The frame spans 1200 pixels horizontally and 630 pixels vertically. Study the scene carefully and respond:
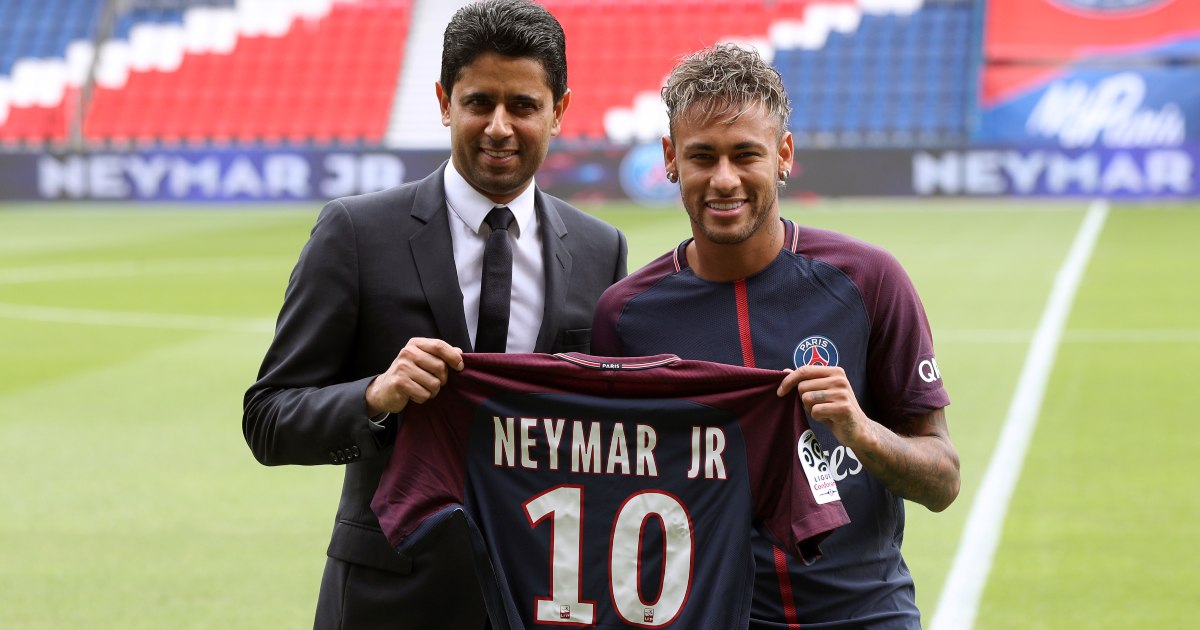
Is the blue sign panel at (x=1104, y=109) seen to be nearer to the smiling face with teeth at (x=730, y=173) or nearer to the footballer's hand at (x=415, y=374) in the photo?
the smiling face with teeth at (x=730, y=173)

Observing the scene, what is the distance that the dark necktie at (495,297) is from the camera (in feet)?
11.2

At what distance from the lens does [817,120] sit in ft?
100

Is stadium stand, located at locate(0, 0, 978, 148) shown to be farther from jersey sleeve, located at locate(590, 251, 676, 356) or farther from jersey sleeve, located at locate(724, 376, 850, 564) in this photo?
jersey sleeve, located at locate(724, 376, 850, 564)

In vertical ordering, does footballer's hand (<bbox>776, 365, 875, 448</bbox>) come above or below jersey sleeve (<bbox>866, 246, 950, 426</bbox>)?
below

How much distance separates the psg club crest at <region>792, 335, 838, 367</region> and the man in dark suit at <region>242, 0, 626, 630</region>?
56cm

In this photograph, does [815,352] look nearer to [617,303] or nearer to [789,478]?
[789,478]

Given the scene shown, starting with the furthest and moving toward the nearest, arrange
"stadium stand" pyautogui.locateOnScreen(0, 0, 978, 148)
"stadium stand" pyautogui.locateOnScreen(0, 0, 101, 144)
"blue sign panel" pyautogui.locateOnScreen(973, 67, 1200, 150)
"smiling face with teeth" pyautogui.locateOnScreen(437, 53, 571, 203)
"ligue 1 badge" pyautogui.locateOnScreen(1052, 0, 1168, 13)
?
"stadium stand" pyautogui.locateOnScreen(0, 0, 101, 144) → "stadium stand" pyautogui.locateOnScreen(0, 0, 978, 148) → "ligue 1 badge" pyautogui.locateOnScreen(1052, 0, 1168, 13) → "blue sign panel" pyautogui.locateOnScreen(973, 67, 1200, 150) → "smiling face with teeth" pyautogui.locateOnScreen(437, 53, 571, 203)

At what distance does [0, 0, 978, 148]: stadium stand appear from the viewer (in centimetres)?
3109

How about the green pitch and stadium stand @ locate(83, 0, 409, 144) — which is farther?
stadium stand @ locate(83, 0, 409, 144)

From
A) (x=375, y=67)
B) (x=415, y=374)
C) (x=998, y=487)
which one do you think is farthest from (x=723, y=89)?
(x=375, y=67)

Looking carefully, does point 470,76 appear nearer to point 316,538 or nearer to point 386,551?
point 386,551

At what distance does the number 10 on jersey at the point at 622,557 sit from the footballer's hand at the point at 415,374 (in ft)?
1.23

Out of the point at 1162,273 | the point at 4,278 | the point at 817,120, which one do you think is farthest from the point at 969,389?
the point at 817,120

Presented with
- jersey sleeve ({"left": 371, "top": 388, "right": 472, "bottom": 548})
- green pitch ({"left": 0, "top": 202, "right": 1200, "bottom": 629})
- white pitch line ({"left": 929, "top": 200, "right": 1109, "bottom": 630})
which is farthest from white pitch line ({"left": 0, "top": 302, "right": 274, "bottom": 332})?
jersey sleeve ({"left": 371, "top": 388, "right": 472, "bottom": 548})
